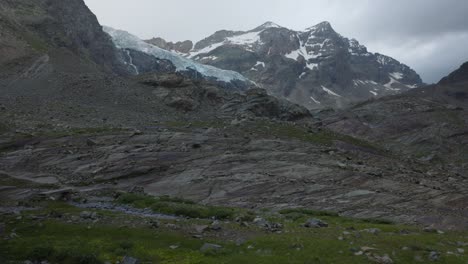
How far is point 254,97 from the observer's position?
117812 mm

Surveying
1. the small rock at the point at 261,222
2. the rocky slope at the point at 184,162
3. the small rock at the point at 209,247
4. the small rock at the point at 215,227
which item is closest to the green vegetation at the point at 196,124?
the rocky slope at the point at 184,162

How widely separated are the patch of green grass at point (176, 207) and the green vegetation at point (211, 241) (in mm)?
3828

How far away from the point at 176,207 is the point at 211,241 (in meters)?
11.8

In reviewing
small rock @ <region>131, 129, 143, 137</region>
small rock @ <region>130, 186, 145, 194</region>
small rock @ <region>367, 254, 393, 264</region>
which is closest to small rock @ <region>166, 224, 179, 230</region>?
small rock @ <region>367, 254, 393, 264</region>

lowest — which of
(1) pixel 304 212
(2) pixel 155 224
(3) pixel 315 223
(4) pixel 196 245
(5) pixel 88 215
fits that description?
(5) pixel 88 215

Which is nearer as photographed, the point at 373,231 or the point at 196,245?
the point at 196,245

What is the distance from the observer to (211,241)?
29.5 metres

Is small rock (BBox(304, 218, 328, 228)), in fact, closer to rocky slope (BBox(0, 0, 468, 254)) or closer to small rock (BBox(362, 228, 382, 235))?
small rock (BBox(362, 228, 382, 235))

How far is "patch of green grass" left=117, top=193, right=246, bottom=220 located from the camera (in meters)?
39.2

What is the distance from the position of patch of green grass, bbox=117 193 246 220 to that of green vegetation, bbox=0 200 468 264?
383cm

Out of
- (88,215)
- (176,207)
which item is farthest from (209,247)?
(176,207)

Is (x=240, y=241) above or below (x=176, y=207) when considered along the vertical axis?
above

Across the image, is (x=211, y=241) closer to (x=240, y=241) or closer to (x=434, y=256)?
(x=240, y=241)

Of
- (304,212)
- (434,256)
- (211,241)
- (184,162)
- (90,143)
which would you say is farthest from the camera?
(90,143)
